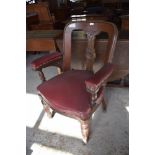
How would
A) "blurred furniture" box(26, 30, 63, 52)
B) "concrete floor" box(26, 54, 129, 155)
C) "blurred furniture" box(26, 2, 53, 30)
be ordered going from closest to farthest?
"concrete floor" box(26, 54, 129, 155) → "blurred furniture" box(26, 30, 63, 52) → "blurred furniture" box(26, 2, 53, 30)

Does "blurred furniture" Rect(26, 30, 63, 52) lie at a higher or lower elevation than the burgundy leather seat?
higher

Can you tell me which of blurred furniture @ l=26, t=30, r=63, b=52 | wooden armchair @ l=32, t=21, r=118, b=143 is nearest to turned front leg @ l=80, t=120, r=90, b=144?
wooden armchair @ l=32, t=21, r=118, b=143

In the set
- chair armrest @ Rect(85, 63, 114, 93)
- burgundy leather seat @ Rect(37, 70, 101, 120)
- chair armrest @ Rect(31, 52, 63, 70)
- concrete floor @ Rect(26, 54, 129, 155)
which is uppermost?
chair armrest @ Rect(31, 52, 63, 70)

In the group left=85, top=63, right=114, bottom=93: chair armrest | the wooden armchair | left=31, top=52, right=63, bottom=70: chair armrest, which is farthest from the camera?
left=31, top=52, right=63, bottom=70: chair armrest

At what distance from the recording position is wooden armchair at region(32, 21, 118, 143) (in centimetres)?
137

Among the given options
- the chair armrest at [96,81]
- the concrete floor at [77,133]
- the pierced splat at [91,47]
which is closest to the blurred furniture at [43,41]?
the pierced splat at [91,47]

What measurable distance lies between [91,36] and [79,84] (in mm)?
448

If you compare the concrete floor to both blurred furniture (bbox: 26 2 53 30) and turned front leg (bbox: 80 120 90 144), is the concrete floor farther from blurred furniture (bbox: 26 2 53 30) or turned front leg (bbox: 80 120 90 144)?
blurred furniture (bbox: 26 2 53 30)

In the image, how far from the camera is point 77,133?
173cm
